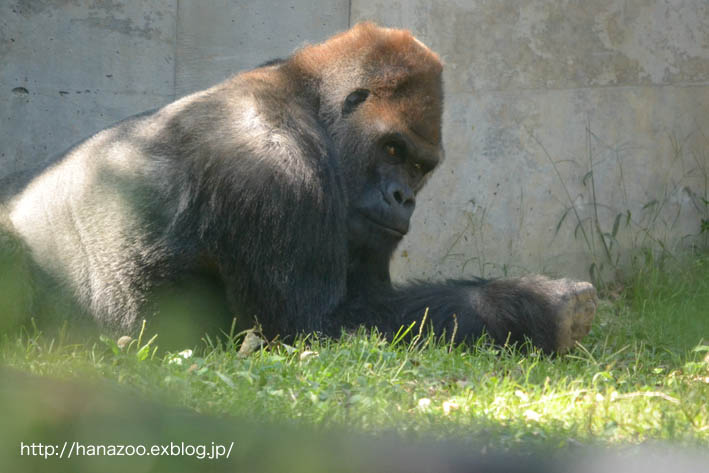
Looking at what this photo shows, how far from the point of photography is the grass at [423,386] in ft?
8.58

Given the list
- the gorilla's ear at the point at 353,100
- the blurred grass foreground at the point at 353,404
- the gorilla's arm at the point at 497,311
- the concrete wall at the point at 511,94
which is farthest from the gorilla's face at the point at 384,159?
the concrete wall at the point at 511,94

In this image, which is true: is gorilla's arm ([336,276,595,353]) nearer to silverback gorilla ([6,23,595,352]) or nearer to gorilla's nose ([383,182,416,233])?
silverback gorilla ([6,23,595,352])

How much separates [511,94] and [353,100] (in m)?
2.44

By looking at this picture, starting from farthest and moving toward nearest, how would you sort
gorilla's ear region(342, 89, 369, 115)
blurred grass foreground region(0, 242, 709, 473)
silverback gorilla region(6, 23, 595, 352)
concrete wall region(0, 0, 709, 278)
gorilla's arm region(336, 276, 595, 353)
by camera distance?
1. concrete wall region(0, 0, 709, 278)
2. gorilla's ear region(342, 89, 369, 115)
3. gorilla's arm region(336, 276, 595, 353)
4. silverback gorilla region(6, 23, 595, 352)
5. blurred grass foreground region(0, 242, 709, 473)

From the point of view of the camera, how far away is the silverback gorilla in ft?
12.9

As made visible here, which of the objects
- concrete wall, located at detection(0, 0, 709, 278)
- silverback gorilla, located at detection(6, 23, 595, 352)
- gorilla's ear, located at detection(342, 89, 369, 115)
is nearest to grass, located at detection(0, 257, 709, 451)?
silverback gorilla, located at detection(6, 23, 595, 352)

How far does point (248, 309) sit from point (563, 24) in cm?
376

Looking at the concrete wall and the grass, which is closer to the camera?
the grass

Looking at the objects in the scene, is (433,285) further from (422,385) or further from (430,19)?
(430,19)

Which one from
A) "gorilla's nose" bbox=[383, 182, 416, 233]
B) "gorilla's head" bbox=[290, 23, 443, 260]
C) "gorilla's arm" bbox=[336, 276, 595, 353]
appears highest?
"gorilla's head" bbox=[290, 23, 443, 260]

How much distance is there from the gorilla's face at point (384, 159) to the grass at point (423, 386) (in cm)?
52

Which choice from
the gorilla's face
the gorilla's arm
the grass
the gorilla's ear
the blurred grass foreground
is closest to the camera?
the blurred grass foreground

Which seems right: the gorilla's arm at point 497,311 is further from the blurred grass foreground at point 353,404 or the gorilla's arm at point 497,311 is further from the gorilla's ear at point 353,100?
the gorilla's ear at point 353,100

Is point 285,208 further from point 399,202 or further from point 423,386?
point 423,386
